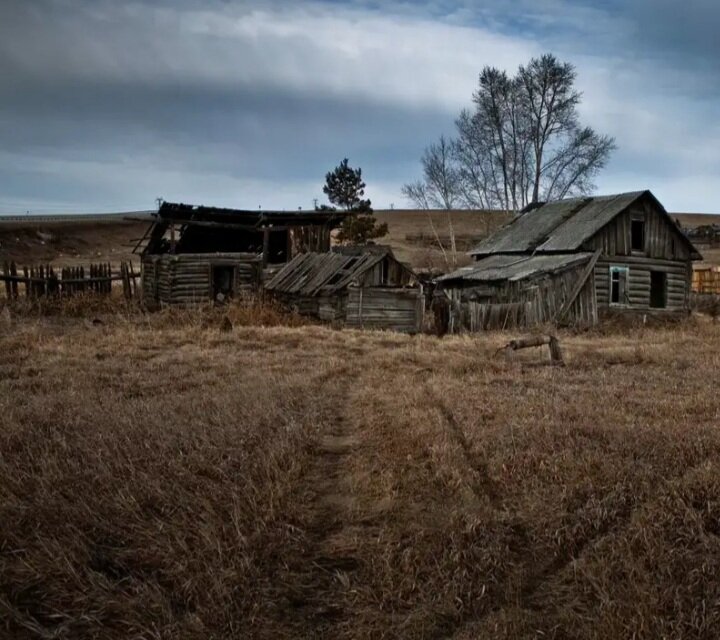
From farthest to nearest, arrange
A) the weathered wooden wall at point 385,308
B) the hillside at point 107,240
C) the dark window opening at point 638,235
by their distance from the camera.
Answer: the hillside at point 107,240
the dark window opening at point 638,235
the weathered wooden wall at point 385,308

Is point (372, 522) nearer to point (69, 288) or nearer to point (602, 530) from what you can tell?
point (602, 530)

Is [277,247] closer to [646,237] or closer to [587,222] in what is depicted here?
[587,222]

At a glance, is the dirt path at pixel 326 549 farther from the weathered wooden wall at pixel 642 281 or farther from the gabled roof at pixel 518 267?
the weathered wooden wall at pixel 642 281

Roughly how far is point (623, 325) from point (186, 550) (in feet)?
73.8

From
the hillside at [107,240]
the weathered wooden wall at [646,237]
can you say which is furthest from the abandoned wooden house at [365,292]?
the hillside at [107,240]

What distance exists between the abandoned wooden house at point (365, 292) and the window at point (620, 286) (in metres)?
8.64

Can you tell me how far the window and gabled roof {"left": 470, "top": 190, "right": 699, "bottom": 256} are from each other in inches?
93.1

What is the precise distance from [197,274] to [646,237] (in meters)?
18.1

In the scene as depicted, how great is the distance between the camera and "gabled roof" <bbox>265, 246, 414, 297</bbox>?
21.5 metres

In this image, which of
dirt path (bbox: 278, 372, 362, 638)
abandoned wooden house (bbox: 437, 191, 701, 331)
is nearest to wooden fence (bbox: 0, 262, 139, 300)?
abandoned wooden house (bbox: 437, 191, 701, 331)

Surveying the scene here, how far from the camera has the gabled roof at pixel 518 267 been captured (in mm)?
22203

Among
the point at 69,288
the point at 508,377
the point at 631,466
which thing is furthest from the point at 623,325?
the point at 69,288

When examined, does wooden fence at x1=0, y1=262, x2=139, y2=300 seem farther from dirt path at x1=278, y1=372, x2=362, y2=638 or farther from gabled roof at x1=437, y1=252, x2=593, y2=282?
dirt path at x1=278, y1=372, x2=362, y2=638

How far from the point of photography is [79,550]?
4000mm
